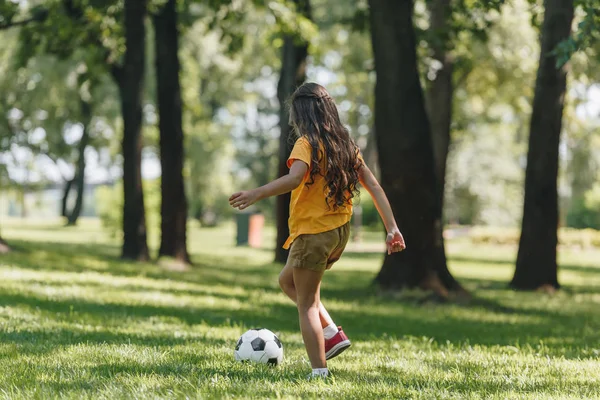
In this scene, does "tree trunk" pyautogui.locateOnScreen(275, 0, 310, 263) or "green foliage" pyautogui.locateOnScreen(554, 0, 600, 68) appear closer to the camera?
"green foliage" pyautogui.locateOnScreen(554, 0, 600, 68)

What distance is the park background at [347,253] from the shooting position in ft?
19.4

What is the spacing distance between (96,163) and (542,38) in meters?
38.2

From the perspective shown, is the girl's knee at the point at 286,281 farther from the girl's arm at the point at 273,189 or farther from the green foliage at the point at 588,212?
the green foliage at the point at 588,212

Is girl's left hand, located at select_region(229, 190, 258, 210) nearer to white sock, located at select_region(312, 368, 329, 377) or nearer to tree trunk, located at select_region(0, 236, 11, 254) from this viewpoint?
white sock, located at select_region(312, 368, 329, 377)

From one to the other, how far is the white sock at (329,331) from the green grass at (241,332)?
27 cm

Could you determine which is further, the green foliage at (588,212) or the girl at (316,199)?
the green foliage at (588,212)

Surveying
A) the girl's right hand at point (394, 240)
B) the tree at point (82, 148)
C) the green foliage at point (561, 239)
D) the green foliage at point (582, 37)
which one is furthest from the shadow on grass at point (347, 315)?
the tree at point (82, 148)

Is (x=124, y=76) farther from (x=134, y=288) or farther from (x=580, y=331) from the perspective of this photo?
(x=580, y=331)

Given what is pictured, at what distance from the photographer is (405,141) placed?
13.1 meters

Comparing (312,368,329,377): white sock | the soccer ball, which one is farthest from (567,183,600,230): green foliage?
(312,368,329,377): white sock

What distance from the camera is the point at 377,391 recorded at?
5.02 metres

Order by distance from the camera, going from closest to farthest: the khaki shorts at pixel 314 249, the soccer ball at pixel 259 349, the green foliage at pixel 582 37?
the khaki shorts at pixel 314 249 < the soccer ball at pixel 259 349 < the green foliage at pixel 582 37

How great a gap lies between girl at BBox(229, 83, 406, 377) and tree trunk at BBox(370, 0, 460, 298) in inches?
289

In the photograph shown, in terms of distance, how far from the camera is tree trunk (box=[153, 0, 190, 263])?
60.6 ft
